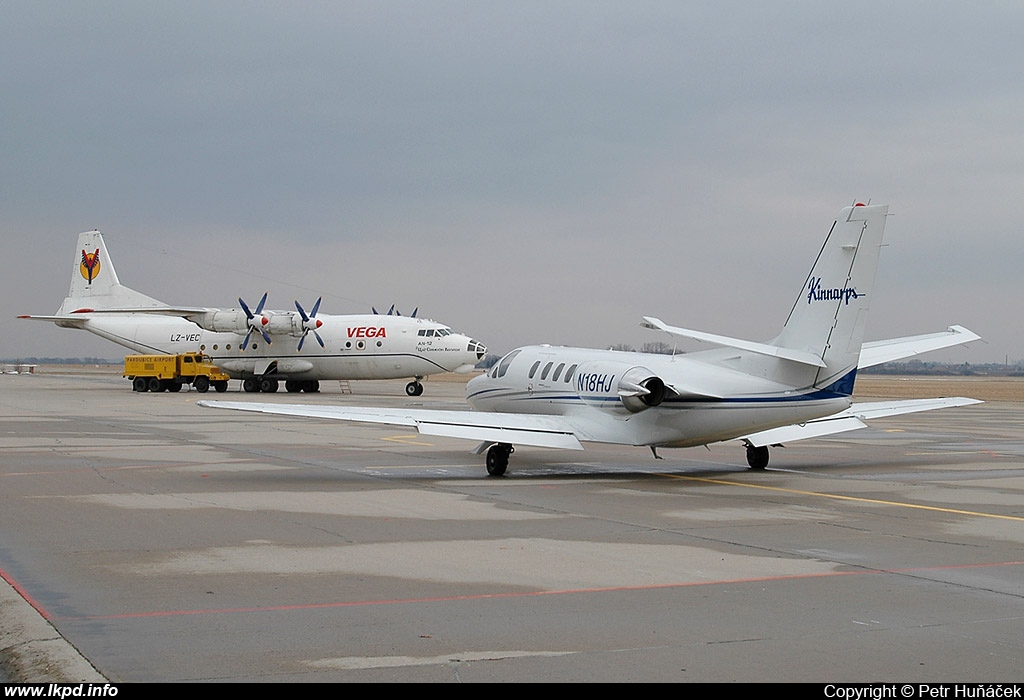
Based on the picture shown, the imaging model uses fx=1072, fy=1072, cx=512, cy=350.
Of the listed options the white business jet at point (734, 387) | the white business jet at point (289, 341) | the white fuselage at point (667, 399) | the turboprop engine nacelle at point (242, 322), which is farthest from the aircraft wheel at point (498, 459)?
the turboprop engine nacelle at point (242, 322)

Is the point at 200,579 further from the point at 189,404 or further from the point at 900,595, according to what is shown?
the point at 189,404

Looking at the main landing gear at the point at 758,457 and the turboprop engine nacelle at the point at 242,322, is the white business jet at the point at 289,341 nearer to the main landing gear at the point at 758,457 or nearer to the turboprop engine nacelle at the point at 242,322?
the turboprop engine nacelle at the point at 242,322

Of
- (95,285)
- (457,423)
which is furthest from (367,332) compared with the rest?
(457,423)

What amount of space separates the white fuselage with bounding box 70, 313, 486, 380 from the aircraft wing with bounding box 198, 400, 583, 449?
3392 centimetres

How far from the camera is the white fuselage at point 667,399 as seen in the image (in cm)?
1778

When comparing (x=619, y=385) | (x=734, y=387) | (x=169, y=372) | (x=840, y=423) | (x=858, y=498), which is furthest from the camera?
(x=169, y=372)

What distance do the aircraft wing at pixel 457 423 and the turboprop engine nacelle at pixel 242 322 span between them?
120 feet

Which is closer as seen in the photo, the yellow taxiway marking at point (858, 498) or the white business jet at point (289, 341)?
the yellow taxiway marking at point (858, 498)

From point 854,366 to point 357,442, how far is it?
13.5m

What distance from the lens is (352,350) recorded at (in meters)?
54.8

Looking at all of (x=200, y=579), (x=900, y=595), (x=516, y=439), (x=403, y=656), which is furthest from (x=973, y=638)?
(x=516, y=439)

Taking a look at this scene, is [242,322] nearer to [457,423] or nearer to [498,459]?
[498,459]

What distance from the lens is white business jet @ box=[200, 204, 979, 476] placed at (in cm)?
1745

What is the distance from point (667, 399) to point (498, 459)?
10.7 ft
